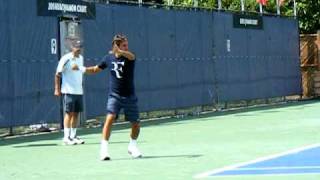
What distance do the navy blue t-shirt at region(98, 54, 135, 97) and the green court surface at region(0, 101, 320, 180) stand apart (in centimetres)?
106

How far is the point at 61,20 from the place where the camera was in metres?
18.3

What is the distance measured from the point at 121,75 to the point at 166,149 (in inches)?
78.1

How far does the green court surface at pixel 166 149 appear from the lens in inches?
396

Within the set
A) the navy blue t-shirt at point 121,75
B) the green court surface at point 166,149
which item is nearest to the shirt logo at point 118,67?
the navy blue t-shirt at point 121,75

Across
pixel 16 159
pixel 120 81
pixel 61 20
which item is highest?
pixel 61 20

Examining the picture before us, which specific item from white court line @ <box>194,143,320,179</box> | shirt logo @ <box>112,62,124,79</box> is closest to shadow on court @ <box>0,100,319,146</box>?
shirt logo @ <box>112,62,124,79</box>

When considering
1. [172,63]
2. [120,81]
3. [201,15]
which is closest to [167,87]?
[172,63]

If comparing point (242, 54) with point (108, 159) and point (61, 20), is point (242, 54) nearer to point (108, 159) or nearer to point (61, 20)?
point (61, 20)

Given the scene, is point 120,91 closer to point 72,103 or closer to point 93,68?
point 93,68

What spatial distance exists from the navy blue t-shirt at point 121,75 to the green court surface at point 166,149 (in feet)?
3.48

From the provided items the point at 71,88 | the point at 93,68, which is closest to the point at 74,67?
the point at 71,88

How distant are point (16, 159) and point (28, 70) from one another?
17.8 ft

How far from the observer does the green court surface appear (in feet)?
33.0

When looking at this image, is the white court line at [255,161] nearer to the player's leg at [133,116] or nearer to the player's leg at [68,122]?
the player's leg at [133,116]
